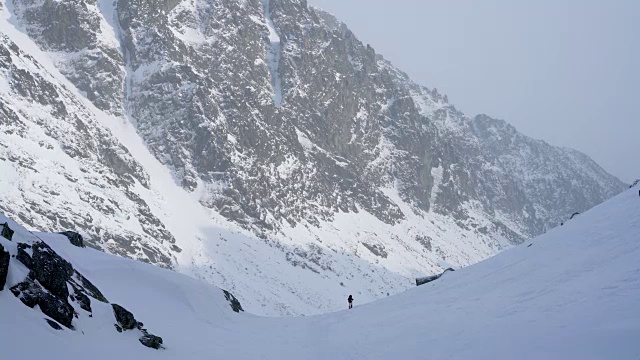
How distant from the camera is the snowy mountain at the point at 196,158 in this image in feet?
341

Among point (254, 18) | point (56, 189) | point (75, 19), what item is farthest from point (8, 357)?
point (254, 18)

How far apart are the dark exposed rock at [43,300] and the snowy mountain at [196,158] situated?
72.9m

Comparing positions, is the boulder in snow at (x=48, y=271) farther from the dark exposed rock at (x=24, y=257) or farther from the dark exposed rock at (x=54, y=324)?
the dark exposed rock at (x=54, y=324)

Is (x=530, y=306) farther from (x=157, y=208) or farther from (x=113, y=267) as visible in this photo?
(x=157, y=208)

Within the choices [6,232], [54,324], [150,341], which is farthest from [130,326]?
[6,232]

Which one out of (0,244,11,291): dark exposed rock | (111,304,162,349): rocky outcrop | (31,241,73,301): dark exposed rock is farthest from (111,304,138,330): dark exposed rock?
(0,244,11,291): dark exposed rock

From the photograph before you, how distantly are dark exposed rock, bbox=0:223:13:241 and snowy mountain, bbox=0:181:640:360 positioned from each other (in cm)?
25

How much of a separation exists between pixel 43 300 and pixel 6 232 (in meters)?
3.40

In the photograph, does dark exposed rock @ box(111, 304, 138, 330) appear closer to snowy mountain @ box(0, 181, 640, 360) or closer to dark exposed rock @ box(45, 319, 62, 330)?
snowy mountain @ box(0, 181, 640, 360)

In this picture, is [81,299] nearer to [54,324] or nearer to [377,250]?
[54,324]

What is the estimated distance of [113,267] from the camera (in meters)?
34.7

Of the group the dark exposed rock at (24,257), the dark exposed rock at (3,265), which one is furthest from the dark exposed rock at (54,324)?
the dark exposed rock at (24,257)

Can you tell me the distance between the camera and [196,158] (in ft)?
484

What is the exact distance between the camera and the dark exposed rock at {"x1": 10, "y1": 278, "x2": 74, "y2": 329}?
17141 mm
